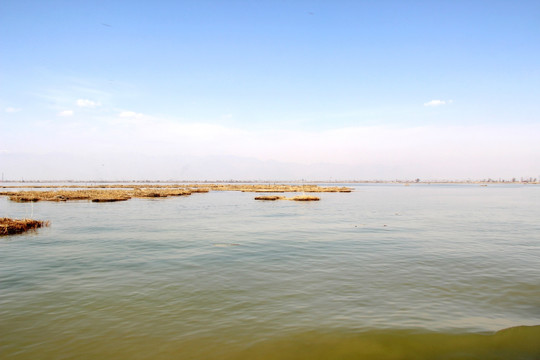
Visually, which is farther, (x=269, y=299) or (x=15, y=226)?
(x=15, y=226)

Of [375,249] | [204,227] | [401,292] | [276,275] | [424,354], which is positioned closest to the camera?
[424,354]

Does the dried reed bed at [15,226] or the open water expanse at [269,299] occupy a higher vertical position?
the dried reed bed at [15,226]

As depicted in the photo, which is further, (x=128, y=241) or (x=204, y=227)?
(x=204, y=227)

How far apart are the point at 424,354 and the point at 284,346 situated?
321 centimetres

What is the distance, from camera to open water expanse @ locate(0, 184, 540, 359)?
7.94 metres

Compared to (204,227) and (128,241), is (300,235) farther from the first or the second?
(128,241)

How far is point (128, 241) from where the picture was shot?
2191cm

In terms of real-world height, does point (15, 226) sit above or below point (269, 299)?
above

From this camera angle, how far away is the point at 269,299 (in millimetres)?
10922

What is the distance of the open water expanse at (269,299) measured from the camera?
794 centimetres

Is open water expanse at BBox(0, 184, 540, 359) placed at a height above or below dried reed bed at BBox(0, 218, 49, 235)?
below

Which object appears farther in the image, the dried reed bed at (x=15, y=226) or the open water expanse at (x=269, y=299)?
the dried reed bed at (x=15, y=226)

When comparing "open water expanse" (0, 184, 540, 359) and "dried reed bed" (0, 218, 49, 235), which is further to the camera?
"dried reed bed" (0, 218, 49, 235)

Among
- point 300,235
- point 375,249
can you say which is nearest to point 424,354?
point 375,249
